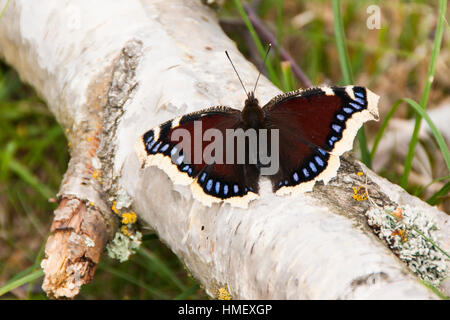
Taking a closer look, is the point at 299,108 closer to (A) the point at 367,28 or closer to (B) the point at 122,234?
(B) the point at 122,234

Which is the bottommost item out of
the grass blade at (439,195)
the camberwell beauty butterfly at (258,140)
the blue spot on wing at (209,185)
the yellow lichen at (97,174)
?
the yellow lichen at (97,174)

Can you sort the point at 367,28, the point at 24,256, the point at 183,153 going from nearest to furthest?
the point at 183,153 < the point at 24,256 < the point at 367,28

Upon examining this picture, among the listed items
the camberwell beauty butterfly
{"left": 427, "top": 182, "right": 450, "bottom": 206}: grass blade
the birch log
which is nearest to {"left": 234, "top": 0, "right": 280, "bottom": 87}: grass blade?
the birch log

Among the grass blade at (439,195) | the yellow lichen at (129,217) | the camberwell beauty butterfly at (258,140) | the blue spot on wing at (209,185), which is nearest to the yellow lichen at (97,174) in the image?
the yellow lichen at (129,217)

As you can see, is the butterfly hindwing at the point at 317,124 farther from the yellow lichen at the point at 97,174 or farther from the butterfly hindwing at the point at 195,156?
the yellow lichen at the point at 97,174

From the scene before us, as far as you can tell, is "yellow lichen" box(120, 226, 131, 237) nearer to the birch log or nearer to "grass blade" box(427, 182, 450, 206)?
the birch log

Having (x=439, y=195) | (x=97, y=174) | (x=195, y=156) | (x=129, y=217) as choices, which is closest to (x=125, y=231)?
(x=129, y=217)
